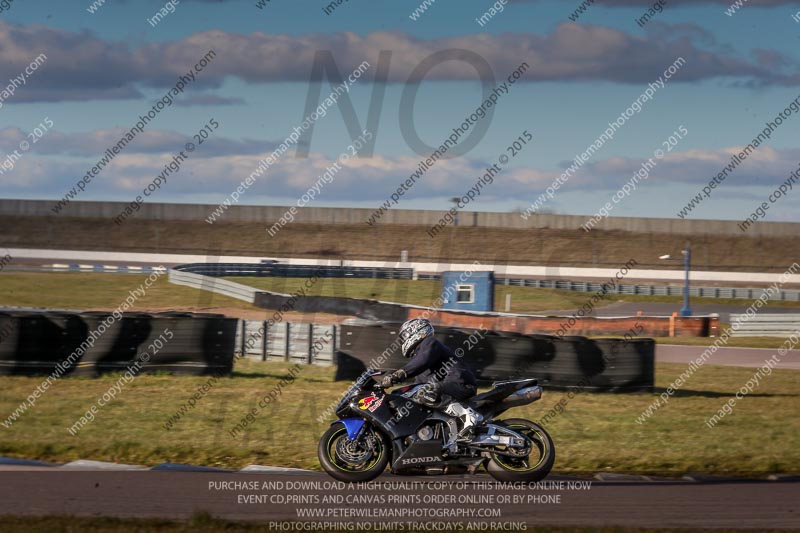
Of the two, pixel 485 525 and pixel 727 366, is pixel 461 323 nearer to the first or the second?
pixel 727 366

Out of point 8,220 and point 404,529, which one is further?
point 8,220

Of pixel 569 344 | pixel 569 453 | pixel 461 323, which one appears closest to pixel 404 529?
pixel 569 453

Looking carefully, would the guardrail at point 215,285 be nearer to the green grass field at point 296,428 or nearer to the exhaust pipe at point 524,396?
the green grass field at point 296,428

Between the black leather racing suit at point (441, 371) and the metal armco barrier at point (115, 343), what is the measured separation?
25.2ft

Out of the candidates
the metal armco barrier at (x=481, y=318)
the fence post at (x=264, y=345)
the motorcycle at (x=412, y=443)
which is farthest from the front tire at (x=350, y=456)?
the metal armco barrier at (x=481, y=318)

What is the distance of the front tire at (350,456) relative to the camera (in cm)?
791

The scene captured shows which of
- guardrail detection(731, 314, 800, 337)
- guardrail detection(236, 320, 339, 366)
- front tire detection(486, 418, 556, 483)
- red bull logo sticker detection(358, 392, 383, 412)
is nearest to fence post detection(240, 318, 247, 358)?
guardrail detection(236, 320, 339, 366)

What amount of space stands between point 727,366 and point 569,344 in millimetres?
7627

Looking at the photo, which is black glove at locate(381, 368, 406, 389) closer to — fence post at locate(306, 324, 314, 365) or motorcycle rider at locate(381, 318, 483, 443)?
motorcycle rider at locate(381, 318, 483, 443)

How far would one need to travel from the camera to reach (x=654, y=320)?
1102 inches

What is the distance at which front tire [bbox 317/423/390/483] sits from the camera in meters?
7.91

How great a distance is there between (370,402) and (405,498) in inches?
38.7

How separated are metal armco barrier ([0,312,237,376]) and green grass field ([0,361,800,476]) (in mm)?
256

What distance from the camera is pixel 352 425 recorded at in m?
7.95
